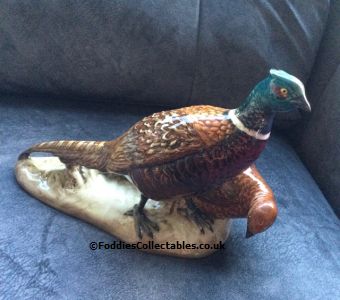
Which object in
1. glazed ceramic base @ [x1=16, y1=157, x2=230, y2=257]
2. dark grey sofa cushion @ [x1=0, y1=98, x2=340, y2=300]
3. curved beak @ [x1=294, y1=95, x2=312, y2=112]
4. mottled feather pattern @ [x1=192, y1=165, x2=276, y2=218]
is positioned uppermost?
curved beak @ [x1=294, y1=95, x2=312, y2=112]

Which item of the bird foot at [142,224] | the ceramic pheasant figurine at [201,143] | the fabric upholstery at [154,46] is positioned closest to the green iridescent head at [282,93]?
the ceramic pheasant figurine at [201,143]

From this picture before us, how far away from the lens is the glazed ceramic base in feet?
1.91

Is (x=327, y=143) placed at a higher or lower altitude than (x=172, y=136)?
lower

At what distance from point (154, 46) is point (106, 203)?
0.34m

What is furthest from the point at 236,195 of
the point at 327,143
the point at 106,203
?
the point at 327,143

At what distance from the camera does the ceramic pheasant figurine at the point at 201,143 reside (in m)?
0.48

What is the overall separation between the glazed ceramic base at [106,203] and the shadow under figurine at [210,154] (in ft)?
0.07

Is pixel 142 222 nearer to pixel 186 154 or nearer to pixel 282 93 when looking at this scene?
pixel 186 154

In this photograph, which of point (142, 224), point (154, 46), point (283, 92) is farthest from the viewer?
point (154, 46)

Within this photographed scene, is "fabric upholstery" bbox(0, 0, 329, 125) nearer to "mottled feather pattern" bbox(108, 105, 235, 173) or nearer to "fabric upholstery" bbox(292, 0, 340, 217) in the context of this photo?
"fabric upholstery" bbox(292, 0, 340, 217)

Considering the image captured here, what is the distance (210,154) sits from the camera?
0.50m

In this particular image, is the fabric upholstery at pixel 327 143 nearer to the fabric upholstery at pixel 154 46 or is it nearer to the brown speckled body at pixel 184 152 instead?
the fabric upholstery at pixel 154 46

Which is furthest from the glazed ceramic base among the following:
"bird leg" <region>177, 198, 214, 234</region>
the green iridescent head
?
the green iridescent head

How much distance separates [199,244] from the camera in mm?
586
